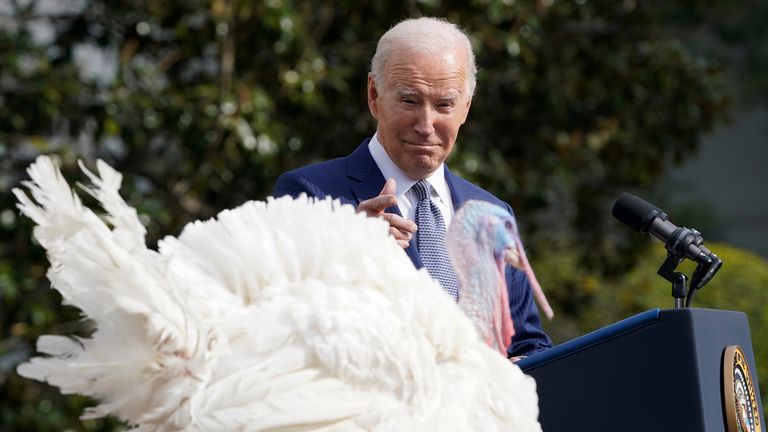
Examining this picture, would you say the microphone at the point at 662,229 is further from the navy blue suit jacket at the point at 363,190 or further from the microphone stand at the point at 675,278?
the navy blue suit jacket at the point at 363,190

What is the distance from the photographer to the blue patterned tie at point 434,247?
3.36 m

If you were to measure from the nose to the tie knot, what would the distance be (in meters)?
0.19

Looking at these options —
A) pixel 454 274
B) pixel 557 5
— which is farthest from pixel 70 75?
pixel 454 274

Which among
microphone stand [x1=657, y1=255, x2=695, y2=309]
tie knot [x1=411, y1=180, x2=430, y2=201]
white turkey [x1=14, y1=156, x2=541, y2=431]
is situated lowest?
white turkey [x1=14, y1=156, x2=541, y2=431]

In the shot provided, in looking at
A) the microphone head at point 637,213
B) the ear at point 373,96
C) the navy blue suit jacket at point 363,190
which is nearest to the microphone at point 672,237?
the microphone head at point 637,213

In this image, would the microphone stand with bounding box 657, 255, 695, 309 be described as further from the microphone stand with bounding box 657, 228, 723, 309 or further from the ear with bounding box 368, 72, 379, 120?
the ear with bounding box 368, 72, 379, 120

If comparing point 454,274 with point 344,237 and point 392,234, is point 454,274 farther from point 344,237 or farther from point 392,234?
point 344,237

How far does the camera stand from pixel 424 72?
10.9ft

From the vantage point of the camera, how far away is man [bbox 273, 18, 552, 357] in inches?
132

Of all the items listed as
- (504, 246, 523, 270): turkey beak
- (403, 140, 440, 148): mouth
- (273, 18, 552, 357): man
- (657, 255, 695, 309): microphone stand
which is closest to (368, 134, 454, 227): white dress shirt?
(273, 18, 552, 357): man

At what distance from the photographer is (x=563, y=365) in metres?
2.96

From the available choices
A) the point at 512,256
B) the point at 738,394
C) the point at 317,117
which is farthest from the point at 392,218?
the point at 317,117

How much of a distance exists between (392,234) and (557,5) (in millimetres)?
4452

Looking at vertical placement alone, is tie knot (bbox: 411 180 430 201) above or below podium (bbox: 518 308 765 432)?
above
